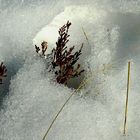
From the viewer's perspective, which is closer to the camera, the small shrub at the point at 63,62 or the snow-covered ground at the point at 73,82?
the snow-covered ground at the point at 73,82

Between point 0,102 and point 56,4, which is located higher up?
point 56,4

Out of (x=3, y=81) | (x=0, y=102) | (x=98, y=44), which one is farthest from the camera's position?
(x=98, y=44)

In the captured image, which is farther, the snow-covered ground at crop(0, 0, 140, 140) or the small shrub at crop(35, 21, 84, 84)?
the small shrub at crop(35, 21, 84, 84)

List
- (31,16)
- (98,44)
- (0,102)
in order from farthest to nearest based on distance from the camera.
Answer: (31,16), (98,44), (0,102)

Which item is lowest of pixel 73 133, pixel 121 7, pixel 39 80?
pixel 73 133

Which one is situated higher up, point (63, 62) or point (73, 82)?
point (63, 62)

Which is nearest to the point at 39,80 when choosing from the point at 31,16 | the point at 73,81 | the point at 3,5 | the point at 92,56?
the point at 73,81

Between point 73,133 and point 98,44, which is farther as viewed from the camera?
point 98,44

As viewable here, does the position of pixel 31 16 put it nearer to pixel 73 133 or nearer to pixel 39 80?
pixel 39 80
